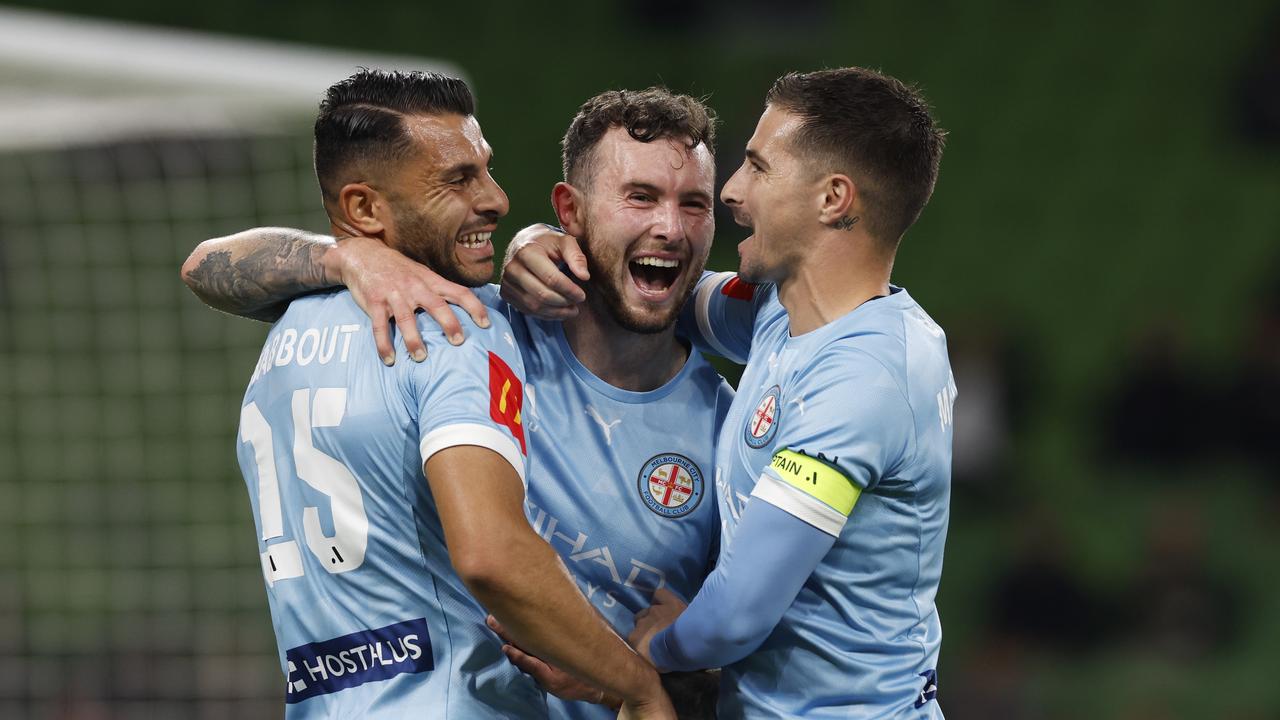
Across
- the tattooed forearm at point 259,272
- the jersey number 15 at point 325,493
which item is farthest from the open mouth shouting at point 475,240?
the jersey number 15 at point 325,493

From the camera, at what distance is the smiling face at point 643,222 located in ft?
11.3

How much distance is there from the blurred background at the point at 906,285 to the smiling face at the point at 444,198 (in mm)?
2602

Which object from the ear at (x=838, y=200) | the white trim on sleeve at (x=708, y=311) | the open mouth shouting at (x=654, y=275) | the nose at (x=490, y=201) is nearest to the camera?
the ear at (x=838, y=200)

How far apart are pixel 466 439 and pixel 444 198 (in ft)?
2.35

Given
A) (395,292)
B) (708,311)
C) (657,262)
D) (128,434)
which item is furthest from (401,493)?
(128,434)

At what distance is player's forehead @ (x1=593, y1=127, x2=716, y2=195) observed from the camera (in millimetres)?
3459

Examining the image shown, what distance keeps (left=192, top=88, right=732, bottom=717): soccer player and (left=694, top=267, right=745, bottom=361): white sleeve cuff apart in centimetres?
7

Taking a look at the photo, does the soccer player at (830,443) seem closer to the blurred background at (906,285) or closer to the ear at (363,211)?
the ear at (363,211)

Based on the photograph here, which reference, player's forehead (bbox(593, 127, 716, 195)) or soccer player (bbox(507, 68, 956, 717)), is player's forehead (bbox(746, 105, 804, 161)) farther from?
player's forehead (bbox(593, 127, 716, 195))

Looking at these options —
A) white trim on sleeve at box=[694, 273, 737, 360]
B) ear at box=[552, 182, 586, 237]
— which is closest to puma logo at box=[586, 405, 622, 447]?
white trim on sleeve at box=[694, 273, 737, 360]

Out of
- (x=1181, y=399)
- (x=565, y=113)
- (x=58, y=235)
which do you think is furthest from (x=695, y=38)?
(x=58, y=235)

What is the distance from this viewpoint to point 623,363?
3518 millimetres

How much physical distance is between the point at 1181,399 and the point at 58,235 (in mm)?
7747

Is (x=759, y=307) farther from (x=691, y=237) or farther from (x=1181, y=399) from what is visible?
(x=1181, y=399)
